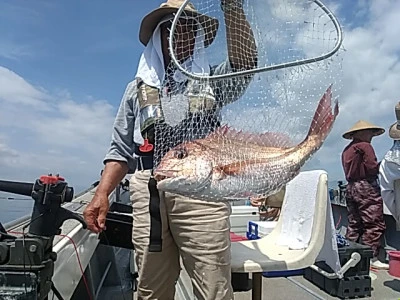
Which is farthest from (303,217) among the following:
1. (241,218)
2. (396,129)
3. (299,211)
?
(241,218)

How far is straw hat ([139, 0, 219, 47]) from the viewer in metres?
1.86

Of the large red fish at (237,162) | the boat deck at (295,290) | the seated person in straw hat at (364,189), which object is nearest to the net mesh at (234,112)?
the large red fish at (237,162)

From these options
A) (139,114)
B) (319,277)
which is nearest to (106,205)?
(139,114)

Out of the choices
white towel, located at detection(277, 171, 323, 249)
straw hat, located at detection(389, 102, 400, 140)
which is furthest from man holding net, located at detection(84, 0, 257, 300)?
straw hat, located at detection(389, 102, 400, 140)

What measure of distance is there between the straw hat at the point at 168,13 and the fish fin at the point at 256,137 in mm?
436

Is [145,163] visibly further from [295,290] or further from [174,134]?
[295,290]

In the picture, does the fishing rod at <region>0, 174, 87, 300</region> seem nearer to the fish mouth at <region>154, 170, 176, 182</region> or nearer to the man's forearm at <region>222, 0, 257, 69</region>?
the fish mouth at <region>154, 170, 176, 182</region>

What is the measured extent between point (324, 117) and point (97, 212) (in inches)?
44.3

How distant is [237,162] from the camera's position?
1.73 m

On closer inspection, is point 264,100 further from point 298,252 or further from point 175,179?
point 298,252

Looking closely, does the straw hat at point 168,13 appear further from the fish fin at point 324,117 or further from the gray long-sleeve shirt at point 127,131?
the fish fin at point 324,117

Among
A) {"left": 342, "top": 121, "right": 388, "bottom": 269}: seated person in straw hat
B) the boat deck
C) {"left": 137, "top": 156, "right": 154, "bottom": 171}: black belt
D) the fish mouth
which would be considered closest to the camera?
the fish mouth

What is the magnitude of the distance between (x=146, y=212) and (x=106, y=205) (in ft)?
0.65

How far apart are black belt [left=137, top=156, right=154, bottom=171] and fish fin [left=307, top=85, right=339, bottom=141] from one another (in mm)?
803
